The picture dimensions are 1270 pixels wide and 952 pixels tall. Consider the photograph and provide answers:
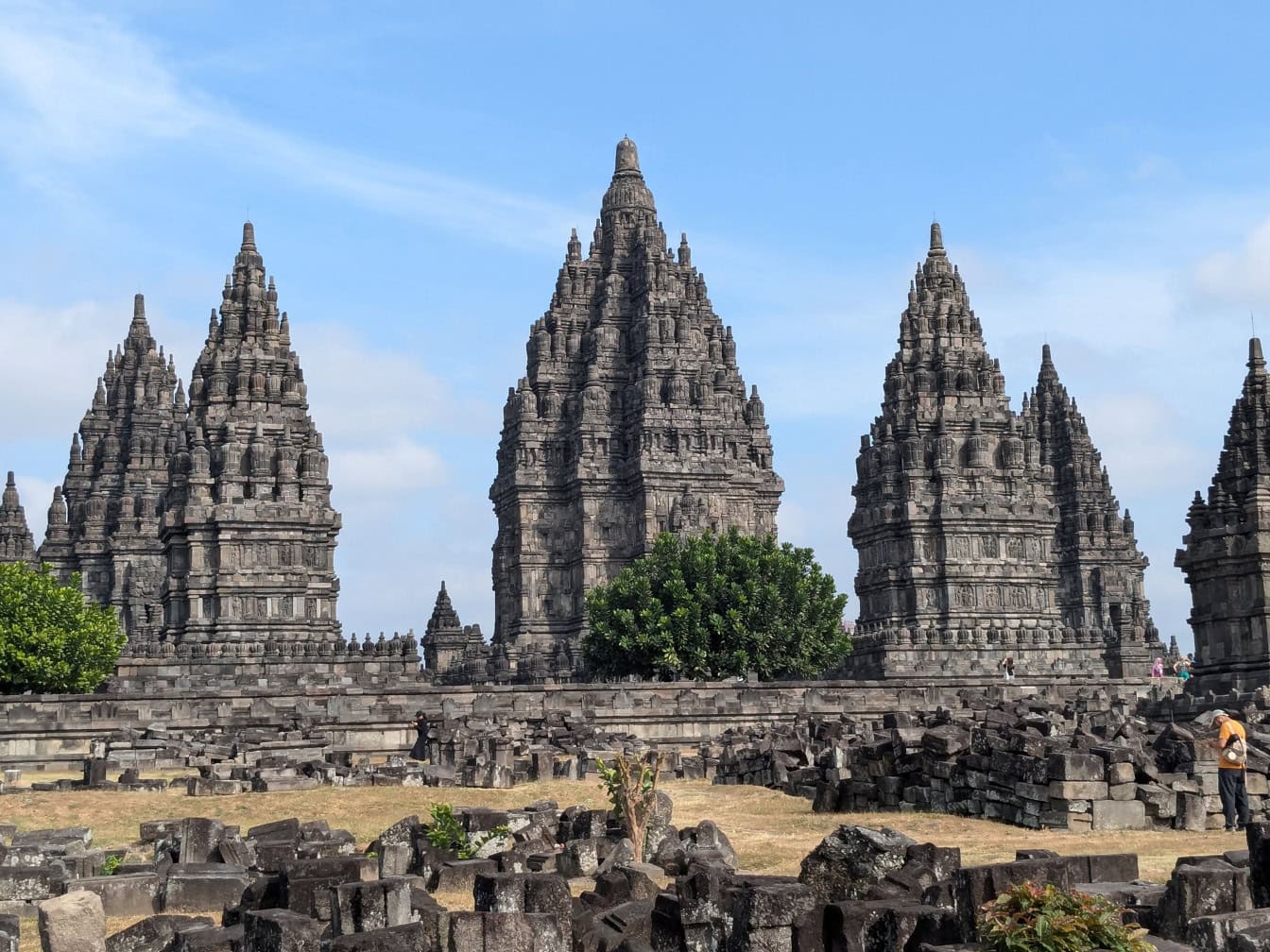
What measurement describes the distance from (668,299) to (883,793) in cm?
5308

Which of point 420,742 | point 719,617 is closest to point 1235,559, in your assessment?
point 420,742

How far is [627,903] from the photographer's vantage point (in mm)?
13734

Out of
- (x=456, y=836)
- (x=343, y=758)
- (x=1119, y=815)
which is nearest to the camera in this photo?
(x=456, y=836)

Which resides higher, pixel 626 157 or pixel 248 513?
pixel 626 157

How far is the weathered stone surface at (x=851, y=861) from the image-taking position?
14586 millimetres

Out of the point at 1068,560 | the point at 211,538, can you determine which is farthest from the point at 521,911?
the point at 1068,560

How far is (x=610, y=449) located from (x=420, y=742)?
40.3 meters

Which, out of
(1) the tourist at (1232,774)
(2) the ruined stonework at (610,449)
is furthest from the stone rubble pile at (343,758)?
(2) the ruined stonework at (610,449)

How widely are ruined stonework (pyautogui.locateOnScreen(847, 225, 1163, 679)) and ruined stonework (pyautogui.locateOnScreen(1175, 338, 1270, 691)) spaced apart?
68.7 feet

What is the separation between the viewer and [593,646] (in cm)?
5944

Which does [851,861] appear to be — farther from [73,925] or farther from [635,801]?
[73,925]

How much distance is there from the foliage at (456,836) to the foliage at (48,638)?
105ft

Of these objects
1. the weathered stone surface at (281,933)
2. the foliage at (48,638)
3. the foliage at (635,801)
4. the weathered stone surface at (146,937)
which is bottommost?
the weathered stone surface at (146,937)

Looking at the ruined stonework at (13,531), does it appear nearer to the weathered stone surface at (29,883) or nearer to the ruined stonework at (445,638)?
the ruined stonework at (445,638)
